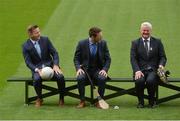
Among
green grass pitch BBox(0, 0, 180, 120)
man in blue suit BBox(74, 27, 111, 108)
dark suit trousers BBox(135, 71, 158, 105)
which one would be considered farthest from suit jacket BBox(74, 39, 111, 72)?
green grass pitch BBox(0, 0, 180, 120)

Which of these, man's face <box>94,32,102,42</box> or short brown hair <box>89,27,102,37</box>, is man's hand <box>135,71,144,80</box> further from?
short brown hair <box>89,27,102,37</box>

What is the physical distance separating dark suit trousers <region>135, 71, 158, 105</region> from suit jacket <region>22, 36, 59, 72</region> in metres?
2.01

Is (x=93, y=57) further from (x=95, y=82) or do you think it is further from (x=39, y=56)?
(x=39, y=56)

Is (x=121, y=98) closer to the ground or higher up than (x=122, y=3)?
closer to the ground

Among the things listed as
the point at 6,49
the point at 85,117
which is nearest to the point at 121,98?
the point at 85,117

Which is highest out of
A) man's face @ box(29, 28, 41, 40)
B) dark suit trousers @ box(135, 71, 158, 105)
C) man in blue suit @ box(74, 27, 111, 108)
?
man's face @ box(29, 28, 41, 40)

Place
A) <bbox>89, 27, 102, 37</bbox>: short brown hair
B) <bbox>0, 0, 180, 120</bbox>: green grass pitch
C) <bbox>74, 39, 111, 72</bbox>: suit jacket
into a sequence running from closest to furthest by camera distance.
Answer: <bbox>0, 0, 180, 120</bbox>: green grass pitch
<bbox>89, 27, 102, 37</bbox>: short brown hair
<bbox>74, 39, 111, 72</bbox>: suit jacket

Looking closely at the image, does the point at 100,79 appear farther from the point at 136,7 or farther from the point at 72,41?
the point at 136,7

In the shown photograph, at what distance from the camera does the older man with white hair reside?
571 inches

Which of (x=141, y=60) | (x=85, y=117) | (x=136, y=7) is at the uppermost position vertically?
→ (x=136, y=7)

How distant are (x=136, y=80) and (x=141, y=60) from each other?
0.65 m

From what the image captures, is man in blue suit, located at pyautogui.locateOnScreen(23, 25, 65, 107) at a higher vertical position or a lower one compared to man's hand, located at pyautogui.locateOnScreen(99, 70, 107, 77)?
higher

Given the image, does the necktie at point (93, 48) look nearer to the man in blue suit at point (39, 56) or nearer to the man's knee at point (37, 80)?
the man in blue suit at point (39, 56)

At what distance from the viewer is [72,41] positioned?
→ 22.9 metres
